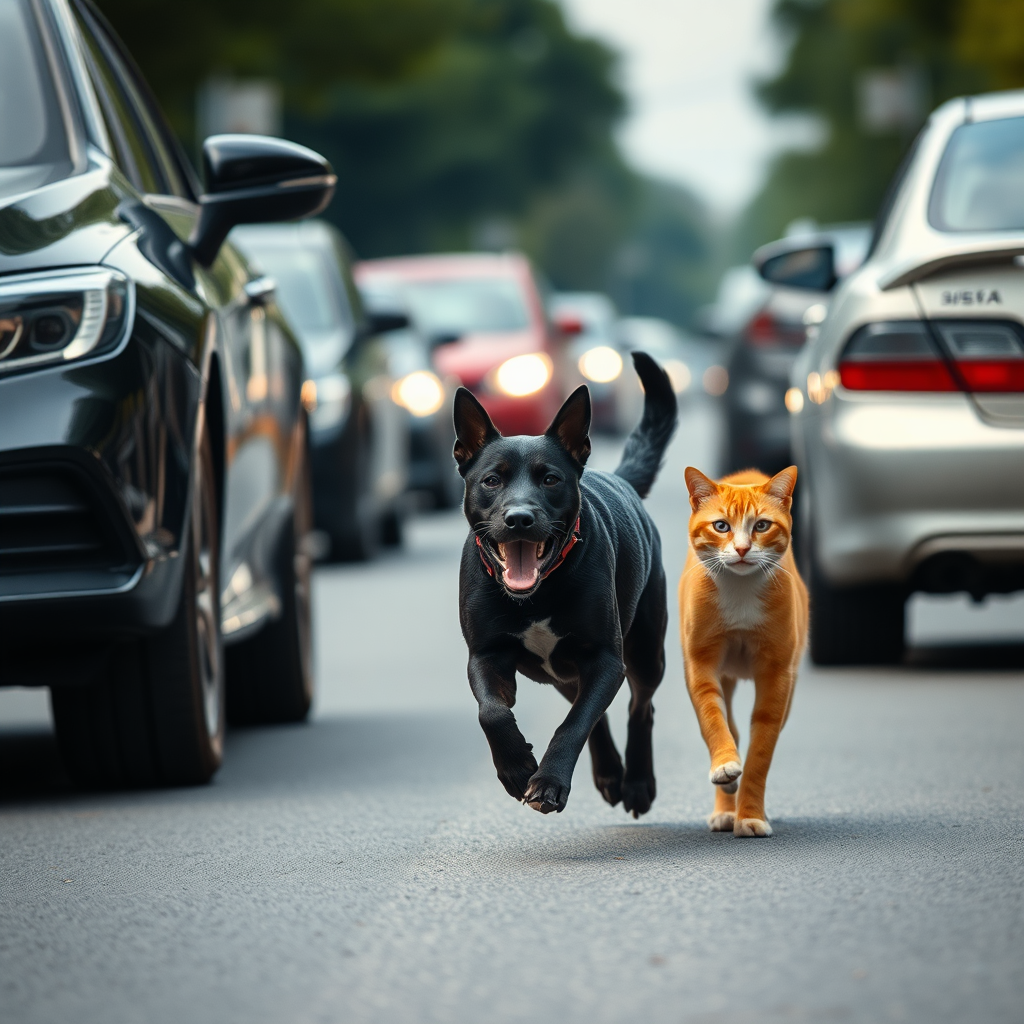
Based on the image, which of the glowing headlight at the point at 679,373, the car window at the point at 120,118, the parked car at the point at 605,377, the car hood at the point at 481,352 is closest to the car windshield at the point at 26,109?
the car window at the point at 120,118

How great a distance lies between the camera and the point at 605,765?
5711 mm

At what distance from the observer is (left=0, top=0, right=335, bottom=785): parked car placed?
5.57 m

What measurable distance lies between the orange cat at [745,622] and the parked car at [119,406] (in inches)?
51.2

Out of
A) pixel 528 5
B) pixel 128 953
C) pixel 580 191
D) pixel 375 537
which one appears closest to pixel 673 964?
pixel 128 953

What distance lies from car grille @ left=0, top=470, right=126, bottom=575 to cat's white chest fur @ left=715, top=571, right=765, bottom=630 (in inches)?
56.2

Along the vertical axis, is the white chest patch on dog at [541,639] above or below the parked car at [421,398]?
above

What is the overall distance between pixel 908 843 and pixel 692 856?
0.49m

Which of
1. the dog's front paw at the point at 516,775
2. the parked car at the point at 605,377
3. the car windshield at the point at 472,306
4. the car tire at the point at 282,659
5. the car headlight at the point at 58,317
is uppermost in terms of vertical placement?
the car headlight at the point at 58,317

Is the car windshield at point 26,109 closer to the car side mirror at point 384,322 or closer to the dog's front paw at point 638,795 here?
the dog's front paw at point 638,795

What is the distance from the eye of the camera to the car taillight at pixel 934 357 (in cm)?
787

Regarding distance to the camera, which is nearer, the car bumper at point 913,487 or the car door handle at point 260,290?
the car door handle at point 260,290

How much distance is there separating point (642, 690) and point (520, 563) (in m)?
0.84

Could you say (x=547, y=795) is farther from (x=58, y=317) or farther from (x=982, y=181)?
(x=982, y=181)

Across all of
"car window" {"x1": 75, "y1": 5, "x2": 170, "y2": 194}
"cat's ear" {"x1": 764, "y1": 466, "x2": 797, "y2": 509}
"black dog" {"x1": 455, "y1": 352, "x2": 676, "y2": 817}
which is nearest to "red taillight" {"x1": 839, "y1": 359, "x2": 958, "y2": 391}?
"car window" {"x1": 75, "y1": 5, "x2": 170, "y2": 194}
